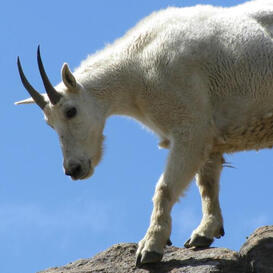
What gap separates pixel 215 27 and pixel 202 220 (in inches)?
106

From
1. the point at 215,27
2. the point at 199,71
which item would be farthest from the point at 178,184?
the point at 215,27

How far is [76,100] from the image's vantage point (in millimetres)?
10750

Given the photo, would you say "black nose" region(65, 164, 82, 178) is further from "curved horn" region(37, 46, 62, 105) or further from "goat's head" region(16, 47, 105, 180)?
"curved horn" region(37, 46, 62, 105)

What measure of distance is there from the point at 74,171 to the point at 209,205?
198cm

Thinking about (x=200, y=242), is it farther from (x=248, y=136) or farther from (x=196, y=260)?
(x=248, y=136)

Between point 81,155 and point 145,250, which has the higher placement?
point 81,155

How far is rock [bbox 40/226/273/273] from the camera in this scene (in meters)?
9.41

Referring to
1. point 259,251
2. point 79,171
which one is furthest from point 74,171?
point 259,251

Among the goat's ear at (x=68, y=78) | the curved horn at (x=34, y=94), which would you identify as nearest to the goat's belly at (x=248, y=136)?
the goat's ear at (x=68, y=78)

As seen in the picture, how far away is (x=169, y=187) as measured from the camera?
9711mm

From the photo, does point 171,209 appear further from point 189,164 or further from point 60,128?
point 60,128

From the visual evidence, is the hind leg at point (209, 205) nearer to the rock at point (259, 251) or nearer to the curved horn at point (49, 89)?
the rock at point (259, 251)

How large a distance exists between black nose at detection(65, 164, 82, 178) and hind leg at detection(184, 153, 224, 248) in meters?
1.76

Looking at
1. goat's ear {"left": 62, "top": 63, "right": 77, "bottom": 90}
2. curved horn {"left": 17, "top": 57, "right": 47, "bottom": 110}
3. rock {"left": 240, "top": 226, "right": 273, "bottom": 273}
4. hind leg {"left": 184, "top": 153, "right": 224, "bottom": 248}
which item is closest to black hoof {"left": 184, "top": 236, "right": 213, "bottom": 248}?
hind leg {"left": 184, "top": 153, "right": 224, "bottom": 248}
